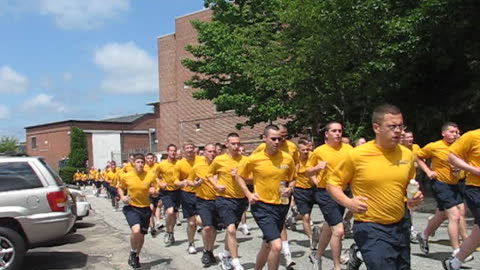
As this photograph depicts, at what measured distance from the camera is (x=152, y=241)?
12.2m

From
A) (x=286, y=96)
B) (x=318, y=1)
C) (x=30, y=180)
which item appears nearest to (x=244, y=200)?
(x=30, y=180)

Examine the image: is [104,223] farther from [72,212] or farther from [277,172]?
[277,172]

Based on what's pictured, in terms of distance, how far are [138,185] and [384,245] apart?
17.5ft

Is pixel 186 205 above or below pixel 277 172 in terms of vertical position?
below

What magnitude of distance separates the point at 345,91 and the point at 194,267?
10.8m

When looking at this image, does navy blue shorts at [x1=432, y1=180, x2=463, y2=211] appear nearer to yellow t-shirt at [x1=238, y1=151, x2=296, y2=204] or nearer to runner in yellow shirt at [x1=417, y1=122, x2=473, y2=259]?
runner in yellow shirt at [x1=417, y1=122, x2=473, y2=259]

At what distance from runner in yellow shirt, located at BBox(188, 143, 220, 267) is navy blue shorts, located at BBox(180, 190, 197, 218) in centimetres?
88

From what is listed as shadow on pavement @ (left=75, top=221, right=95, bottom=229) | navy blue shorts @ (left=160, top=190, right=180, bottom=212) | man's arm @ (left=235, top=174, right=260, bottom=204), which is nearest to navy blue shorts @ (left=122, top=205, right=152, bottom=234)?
man's arm @ (left=235, top=174, right=260, bottom=204)

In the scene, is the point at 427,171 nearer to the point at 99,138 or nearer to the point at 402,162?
the point at 402,162

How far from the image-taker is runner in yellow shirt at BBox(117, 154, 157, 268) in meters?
8.85

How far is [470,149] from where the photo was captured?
652cm

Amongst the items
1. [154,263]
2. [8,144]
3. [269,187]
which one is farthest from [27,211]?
[8,144]

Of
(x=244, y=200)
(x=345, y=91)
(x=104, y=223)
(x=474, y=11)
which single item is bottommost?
(x=104, y=223)

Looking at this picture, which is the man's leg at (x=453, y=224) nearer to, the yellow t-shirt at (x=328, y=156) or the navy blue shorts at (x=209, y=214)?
the yellow t-shirt at (x=328, y=156)
